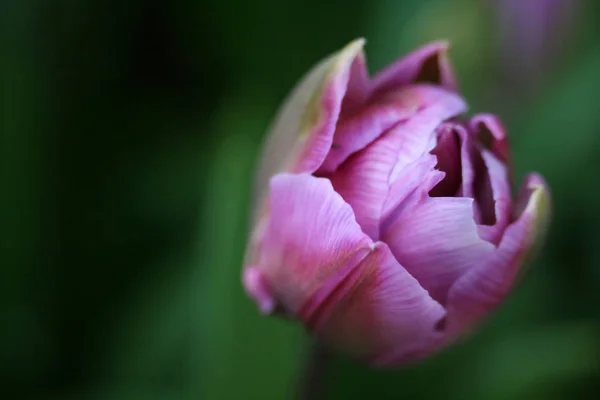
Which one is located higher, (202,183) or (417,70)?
(417,70)

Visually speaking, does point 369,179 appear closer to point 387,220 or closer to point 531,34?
point 387,220

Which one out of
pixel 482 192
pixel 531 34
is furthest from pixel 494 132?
pixel 531 34

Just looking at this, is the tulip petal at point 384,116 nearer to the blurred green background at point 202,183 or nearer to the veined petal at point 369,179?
the veined petal at point 369,179

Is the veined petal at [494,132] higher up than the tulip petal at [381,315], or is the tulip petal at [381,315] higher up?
the veined petal at [494,132]

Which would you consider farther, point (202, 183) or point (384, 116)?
point (202, 183)

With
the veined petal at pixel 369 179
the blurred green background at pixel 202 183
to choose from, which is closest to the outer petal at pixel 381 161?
the veined petal at pixel 369 179

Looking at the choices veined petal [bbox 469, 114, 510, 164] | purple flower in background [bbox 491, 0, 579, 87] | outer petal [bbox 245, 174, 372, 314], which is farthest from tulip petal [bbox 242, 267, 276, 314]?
purple flower in background [bbox 491, 0, 579, 87]
